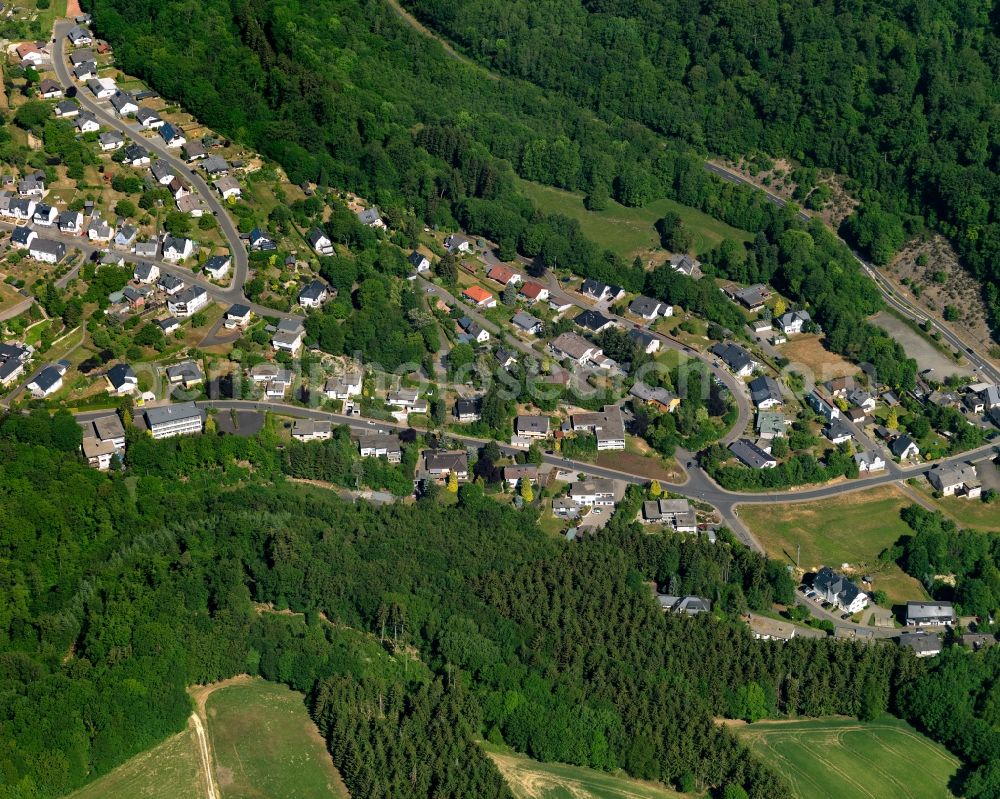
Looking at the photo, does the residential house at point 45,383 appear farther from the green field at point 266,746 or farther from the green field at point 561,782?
the green field at point 561,782

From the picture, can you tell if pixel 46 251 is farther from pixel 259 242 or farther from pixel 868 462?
pixel 868 462

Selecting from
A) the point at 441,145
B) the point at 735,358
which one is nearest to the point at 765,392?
the point at 735,358

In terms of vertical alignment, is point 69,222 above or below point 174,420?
above

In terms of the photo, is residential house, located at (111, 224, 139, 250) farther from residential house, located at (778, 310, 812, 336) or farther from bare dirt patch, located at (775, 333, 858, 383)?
residential house, located at (778, 310, 812, 336)

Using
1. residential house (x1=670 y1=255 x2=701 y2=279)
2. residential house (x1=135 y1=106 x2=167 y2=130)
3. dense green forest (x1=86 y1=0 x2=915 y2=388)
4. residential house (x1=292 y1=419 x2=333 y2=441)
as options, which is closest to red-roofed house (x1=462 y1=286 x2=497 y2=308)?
dense green forest (x1=86 y1=0 x2=915 y2=388)

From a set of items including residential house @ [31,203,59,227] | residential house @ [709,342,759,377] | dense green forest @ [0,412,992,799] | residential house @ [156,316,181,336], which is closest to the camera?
dense green forest @ [0,412,992,799]

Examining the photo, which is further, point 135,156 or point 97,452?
point 135,156
